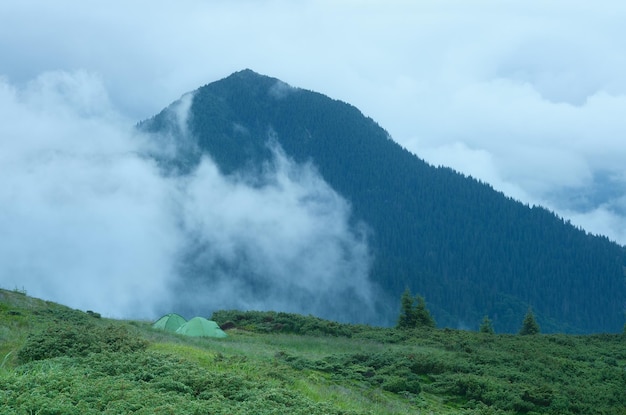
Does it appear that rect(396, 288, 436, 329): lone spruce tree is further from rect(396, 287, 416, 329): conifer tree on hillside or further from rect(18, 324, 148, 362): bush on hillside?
rect(18, 324, 148, 362): bush on hillside

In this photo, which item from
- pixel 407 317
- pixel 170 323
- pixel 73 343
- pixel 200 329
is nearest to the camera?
pixel 73 343

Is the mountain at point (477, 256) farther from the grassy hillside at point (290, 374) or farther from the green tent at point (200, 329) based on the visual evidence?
the grassy hillside at point (290, 374)

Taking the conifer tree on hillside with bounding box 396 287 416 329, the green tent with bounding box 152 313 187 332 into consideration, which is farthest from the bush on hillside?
the conifer tree on hillside with bounding box 396 287 416 329

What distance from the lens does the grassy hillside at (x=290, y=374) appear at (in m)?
11.4

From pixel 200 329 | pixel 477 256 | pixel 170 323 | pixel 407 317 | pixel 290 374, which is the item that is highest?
pixel 477 256

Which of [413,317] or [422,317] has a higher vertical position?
[422,317]

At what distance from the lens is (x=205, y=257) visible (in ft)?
510

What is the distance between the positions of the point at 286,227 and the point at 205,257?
36.1m

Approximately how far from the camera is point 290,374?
1752 cm

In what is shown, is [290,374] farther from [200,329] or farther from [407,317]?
[407,317]

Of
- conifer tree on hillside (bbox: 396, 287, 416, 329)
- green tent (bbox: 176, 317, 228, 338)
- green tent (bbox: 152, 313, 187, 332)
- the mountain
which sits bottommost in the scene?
green tent (bbox: 176, 317, 228, 338)

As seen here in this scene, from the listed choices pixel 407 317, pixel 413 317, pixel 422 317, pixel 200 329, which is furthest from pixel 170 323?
pixel 422 317

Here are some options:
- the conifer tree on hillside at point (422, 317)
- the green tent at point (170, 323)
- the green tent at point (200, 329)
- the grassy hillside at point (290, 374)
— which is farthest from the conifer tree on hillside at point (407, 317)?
the green tent at point (170, 323)

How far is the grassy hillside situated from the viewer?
448 inches
